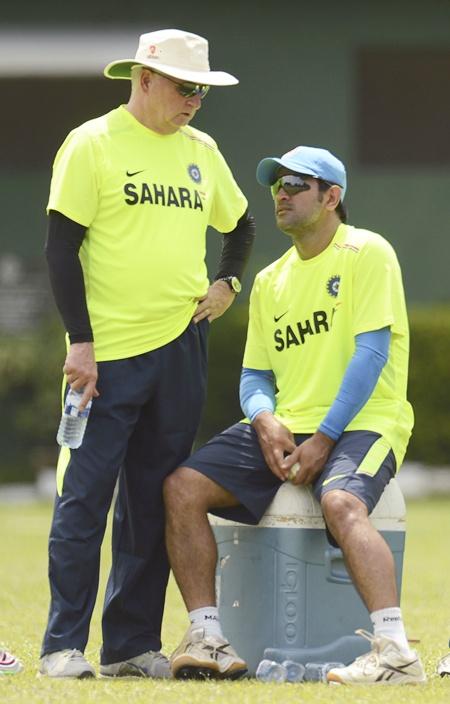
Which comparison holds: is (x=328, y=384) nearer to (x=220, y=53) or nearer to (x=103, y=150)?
(x=103, y=150)

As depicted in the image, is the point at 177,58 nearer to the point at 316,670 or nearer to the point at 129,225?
the point at 129,225

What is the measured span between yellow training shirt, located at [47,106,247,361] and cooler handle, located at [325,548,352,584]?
101cm

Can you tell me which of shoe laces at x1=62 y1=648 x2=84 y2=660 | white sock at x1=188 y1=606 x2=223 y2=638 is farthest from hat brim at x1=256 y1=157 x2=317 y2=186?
shoe laces at x1=62 y1=648 x2=84 y2=660

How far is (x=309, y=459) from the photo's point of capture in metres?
6.14

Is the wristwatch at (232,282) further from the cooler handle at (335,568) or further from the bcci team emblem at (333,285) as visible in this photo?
the cooler handle at (335,568)

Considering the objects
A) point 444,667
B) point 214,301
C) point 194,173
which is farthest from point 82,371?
point 444,667

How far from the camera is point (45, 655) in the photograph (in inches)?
238

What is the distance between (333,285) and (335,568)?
1.09m

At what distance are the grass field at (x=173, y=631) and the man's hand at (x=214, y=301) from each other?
1434 millimetres

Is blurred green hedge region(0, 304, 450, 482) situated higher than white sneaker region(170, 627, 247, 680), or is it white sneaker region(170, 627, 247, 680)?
blurred green hedge region(0, 304, 450, 482)

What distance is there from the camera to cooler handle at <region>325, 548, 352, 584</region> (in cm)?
608

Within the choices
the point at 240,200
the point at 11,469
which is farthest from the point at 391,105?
the point at 240,200

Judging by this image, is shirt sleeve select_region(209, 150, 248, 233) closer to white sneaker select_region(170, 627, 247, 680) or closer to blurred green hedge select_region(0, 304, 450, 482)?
white sneaker select_region(170, 627, 247, 680)

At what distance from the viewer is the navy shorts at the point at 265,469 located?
19.7 feet
